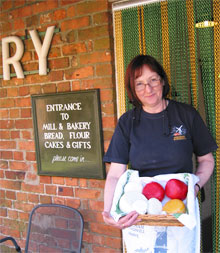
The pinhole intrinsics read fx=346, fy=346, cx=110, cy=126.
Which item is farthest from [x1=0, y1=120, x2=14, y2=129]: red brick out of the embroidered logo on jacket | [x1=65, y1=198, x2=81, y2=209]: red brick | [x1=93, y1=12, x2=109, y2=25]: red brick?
the embroidered logo on jacket

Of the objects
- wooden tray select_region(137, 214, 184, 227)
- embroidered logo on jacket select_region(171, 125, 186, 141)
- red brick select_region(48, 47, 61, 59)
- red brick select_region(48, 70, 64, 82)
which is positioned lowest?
wooden tray select_region(137, 214, 184, 227)

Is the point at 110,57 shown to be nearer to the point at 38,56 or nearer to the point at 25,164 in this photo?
the point at 38,56

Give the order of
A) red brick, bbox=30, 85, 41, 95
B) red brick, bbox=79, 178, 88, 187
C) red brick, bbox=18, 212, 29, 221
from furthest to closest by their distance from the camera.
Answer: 1. red brick, bbox=18, 212, 29, 221
2. red brick, bbox=30, 85, 41, 95
3. red brick, bbox=79, 178, 88, 187

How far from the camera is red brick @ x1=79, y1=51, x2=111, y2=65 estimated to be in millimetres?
2802

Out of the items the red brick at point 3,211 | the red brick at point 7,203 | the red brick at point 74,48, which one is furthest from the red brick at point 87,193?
the red brick at point 74,48

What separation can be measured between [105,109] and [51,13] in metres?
1.03

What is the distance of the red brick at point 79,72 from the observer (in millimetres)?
2904

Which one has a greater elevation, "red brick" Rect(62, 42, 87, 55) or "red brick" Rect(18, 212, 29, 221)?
"red brick" Rect(62, 42, 87, 55)

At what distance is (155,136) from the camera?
2098mm

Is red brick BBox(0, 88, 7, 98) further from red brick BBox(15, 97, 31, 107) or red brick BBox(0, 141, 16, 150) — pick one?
red brick BBox(0, 141, 16, 150)

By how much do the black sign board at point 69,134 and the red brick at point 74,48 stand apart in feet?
1.14

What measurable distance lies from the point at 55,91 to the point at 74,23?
0.62m

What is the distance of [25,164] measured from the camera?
3.40 meters

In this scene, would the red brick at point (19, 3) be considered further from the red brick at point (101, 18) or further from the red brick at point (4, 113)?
the red brick at point (4, 113)
